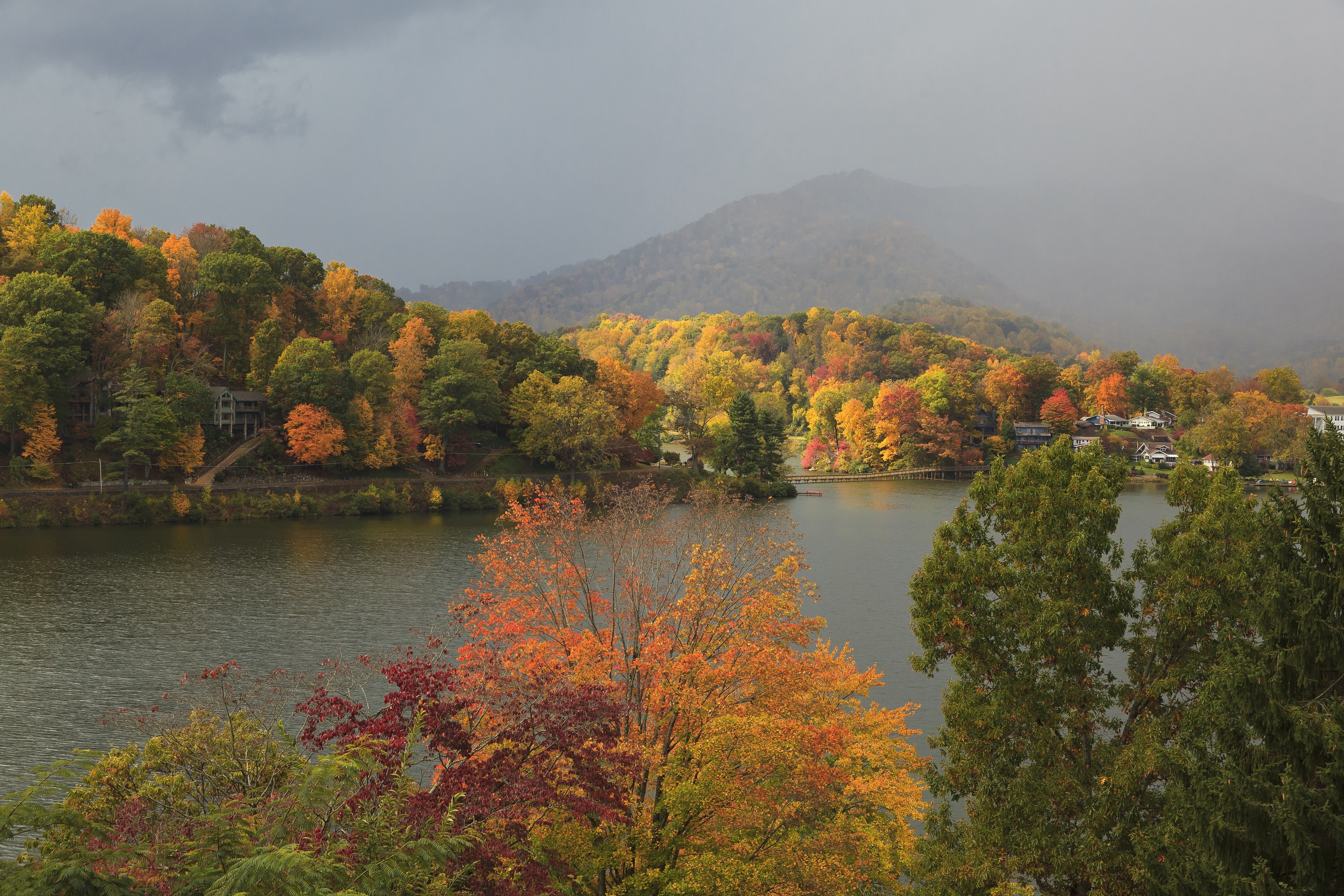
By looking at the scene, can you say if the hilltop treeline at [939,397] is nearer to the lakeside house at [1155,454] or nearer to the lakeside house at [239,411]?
the lakeside house at [1155,454]

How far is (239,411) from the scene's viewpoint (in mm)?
59344

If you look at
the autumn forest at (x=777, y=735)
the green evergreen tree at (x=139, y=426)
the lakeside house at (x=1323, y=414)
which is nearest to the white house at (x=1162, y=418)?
the lakeside house at (x=1323, y=414)

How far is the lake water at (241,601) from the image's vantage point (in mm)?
22828

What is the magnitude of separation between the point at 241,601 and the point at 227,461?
2795 cm

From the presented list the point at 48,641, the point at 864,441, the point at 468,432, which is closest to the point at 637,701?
the point at 48,641

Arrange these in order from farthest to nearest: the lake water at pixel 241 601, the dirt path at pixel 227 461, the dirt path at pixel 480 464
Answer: the dirt path at pixel 480 464
the dirt path at pixel 227 461
the lake water at pixel 241 601

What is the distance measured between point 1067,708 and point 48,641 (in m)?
28.3

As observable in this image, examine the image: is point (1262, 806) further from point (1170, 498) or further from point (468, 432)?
point (468, 432)

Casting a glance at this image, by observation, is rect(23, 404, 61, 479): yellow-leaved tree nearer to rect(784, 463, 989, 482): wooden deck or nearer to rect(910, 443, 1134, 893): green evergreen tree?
rect(910, 443, 1134, 893): green evergreen tree

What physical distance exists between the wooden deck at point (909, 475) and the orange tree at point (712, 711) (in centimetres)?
6434

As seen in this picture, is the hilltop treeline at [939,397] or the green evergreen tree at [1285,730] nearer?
the green evergreen tree at [1285,730]

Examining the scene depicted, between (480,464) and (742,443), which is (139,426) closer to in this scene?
(480,464)

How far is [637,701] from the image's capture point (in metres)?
14.5

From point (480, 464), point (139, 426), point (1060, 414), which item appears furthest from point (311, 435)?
point (1060, 414)
